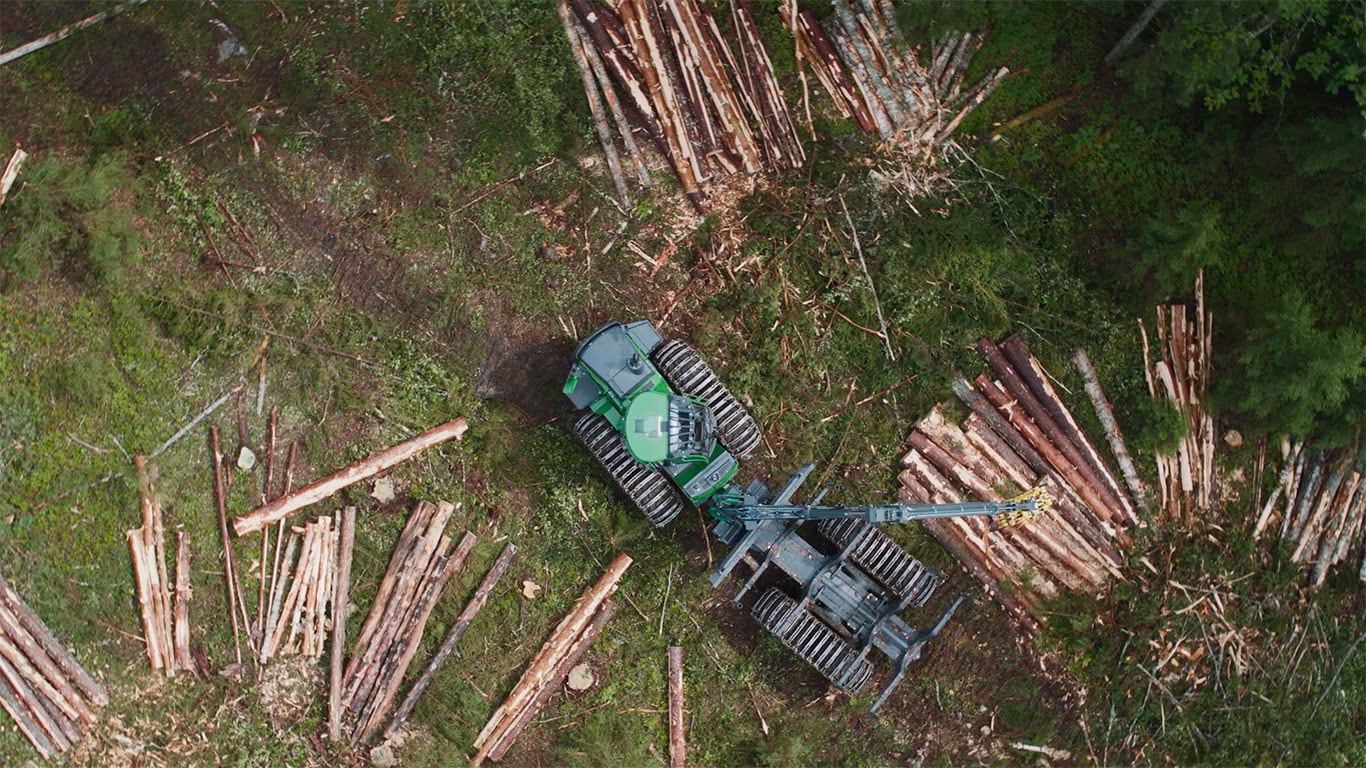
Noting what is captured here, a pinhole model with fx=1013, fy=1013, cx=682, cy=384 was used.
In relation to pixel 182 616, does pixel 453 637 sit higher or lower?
higher

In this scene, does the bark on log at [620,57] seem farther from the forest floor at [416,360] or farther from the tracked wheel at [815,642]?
the tracked wheel at [815,642]

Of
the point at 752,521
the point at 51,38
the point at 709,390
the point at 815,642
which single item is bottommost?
the point at 51,38

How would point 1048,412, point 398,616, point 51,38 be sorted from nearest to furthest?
point 398,616 < point 51,38 < point 1048,412

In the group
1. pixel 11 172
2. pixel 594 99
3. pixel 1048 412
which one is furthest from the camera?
pixel 1048 412

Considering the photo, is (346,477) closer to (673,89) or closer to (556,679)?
(556,679)

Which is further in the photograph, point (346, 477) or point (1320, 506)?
point (1320, 506)

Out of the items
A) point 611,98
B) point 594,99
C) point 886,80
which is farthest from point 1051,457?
point 594,99
